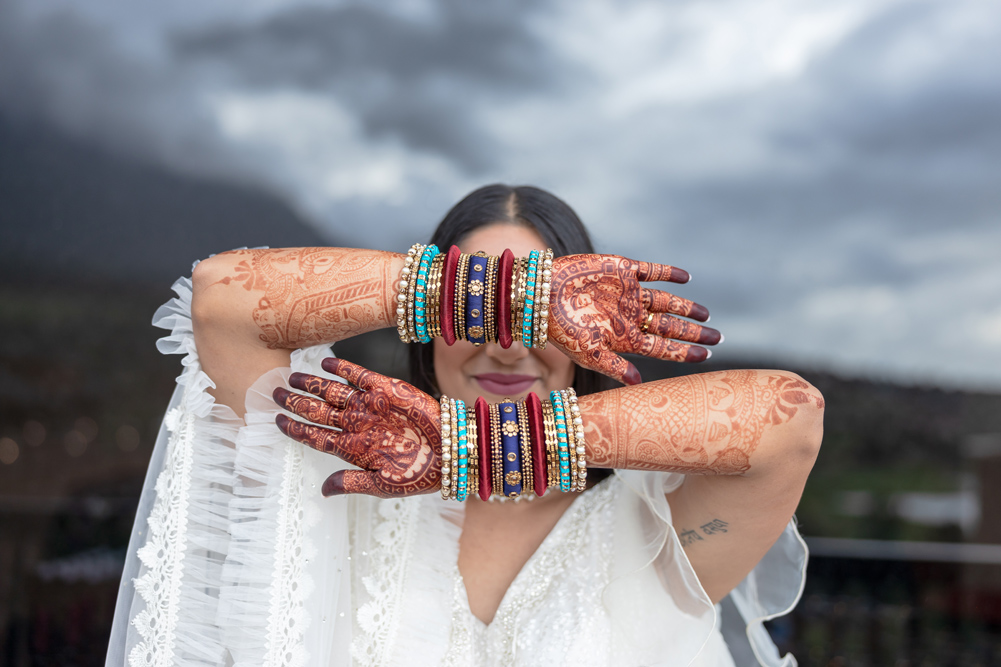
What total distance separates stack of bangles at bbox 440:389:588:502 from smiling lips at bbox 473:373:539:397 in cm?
39

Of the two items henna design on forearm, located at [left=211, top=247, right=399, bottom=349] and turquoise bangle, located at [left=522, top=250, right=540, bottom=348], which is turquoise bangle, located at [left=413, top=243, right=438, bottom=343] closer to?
henna design on forearm, located at [left=211, top=247, right=399, bottom=349]

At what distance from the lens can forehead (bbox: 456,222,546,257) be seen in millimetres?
1398

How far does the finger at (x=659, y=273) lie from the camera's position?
40.5 inches

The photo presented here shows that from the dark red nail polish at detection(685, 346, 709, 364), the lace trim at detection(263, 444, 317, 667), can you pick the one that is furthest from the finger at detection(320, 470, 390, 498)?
the dark red nail polish at detection(685, 346, 709, 364)

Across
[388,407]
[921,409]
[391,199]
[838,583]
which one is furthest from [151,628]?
[921,409]

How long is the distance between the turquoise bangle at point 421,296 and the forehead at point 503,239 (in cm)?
37

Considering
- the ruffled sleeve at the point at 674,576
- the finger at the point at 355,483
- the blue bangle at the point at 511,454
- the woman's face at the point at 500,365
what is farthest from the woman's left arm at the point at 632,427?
the woman's face at the point at 500,365

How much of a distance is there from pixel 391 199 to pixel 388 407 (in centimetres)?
255

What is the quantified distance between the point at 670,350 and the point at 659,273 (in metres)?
0.13

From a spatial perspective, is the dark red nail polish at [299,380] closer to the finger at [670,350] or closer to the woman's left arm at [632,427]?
the woman's left arm at [632,427]

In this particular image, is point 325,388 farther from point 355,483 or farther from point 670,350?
point 670,350

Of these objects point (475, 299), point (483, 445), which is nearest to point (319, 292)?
point (475, 299)

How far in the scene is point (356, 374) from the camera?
0.99 m

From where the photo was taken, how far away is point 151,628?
110 cm
